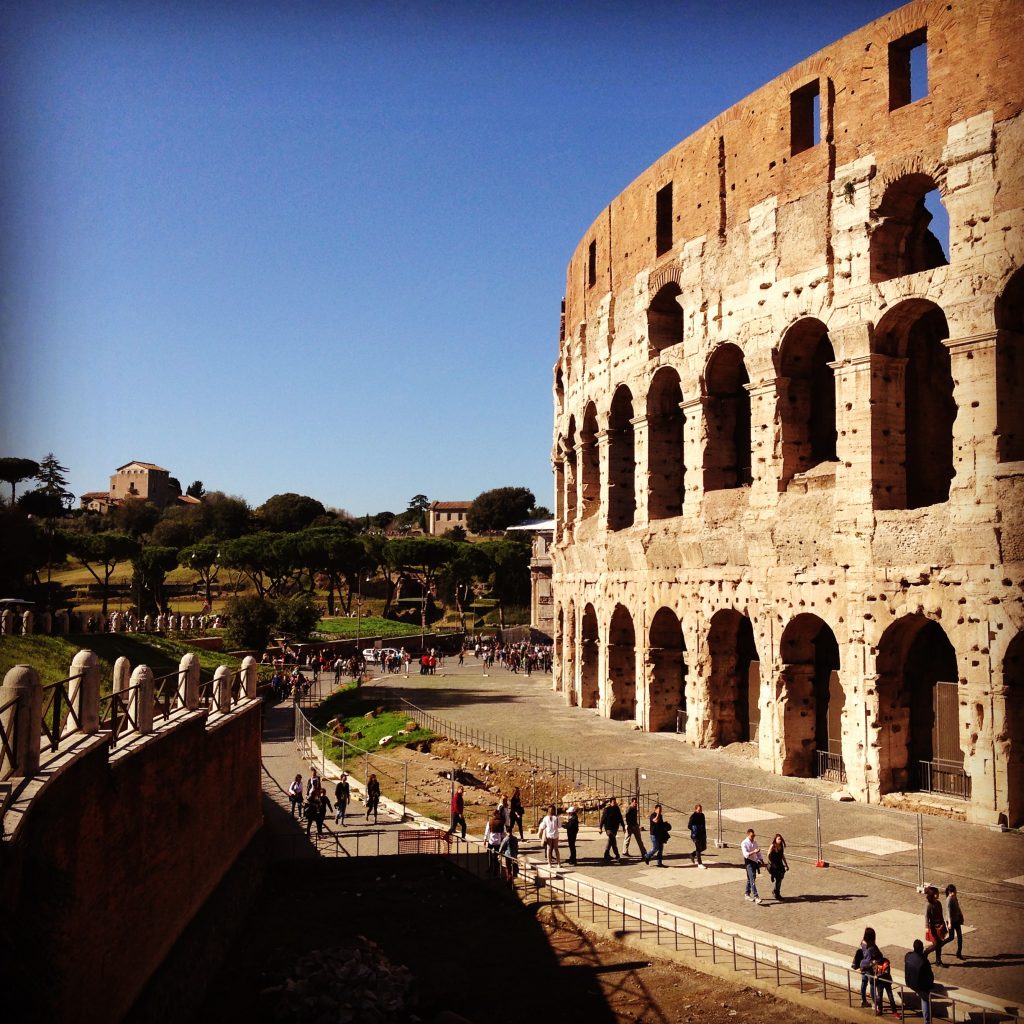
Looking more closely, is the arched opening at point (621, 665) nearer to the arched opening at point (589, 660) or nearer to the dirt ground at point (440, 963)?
the arched opening at point (589, 660)

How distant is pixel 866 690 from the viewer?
16.8 m

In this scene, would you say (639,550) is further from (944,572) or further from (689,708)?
(944,572)

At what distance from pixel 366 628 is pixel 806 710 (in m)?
36.9

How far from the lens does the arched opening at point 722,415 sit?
21500 millimetres

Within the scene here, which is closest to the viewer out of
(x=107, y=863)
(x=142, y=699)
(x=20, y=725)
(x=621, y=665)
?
(x=20, y=725)

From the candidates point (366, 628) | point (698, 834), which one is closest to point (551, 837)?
point (698, 834)

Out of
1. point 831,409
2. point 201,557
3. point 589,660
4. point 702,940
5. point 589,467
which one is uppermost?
point 831,409

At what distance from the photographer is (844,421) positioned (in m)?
17.6

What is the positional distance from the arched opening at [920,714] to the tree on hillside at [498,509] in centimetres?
8600

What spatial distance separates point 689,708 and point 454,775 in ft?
17.7

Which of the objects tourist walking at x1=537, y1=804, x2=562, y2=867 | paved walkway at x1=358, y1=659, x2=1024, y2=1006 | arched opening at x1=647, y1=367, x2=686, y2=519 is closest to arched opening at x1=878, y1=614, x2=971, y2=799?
paved walkway at x1=358, y1=659, x2=1024, y2=1006

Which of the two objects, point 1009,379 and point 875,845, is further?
point 1009,379

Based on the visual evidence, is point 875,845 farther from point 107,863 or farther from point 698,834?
point 107,863

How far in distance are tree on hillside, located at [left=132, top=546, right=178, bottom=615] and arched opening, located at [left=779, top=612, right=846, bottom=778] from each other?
4209 cm
